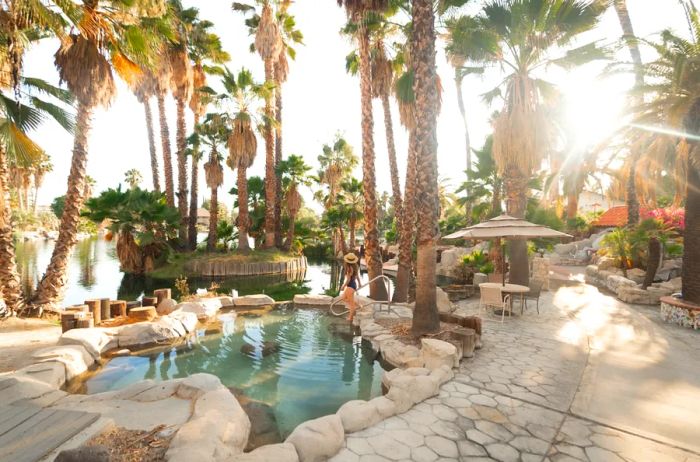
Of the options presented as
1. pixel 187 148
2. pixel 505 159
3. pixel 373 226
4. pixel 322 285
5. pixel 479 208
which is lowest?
pixel 322 285

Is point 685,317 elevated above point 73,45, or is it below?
below

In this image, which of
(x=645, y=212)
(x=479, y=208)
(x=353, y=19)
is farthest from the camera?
(x=479, y=208)

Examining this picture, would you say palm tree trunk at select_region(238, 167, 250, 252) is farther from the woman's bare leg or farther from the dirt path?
the woman's bare leg

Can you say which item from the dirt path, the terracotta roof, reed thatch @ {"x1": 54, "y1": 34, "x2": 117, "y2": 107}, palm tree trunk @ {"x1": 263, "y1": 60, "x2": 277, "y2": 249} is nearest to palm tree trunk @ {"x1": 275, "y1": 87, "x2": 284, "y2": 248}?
palm tree trunk @ {"x1": 263, "y1": 60, "x2": 277, "y2": 249}

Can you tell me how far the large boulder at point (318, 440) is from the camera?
3131mm

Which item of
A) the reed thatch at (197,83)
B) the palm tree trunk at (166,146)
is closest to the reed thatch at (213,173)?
the palm tree trunk at (166,146)

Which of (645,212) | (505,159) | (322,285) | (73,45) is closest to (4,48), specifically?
(73,45)

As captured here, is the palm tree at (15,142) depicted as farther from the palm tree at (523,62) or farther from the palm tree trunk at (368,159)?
the palm tree at (523,62)

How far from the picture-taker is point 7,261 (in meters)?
8.59

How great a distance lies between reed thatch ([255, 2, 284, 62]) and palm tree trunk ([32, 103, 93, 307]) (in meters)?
13.7

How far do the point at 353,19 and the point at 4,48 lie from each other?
9125 mm

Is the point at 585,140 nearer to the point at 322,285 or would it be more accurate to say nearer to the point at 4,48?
the point at 322,285

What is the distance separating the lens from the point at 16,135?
770cm

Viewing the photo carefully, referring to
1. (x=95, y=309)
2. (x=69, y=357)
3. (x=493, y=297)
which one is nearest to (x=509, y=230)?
(x=493, y=297)
